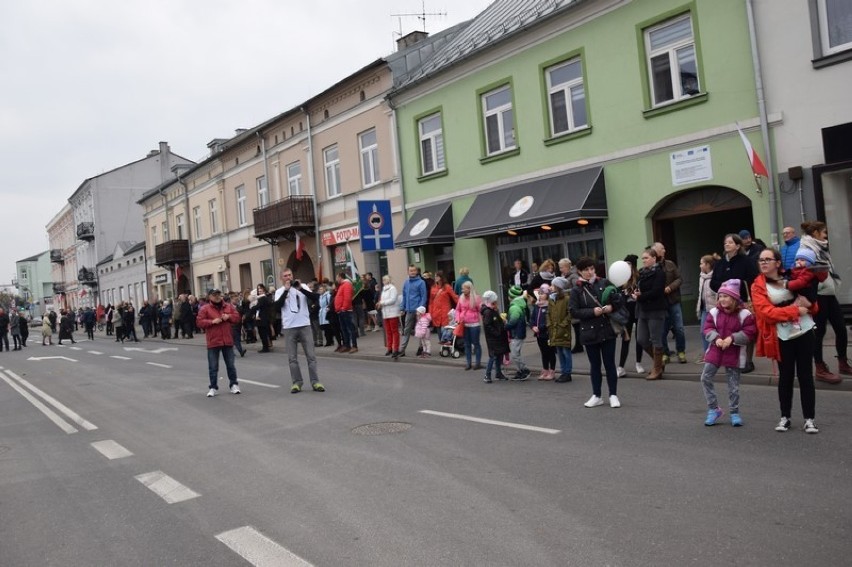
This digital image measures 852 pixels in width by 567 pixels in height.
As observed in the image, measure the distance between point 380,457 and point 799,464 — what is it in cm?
354

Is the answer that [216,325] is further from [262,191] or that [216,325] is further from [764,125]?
[262,191]

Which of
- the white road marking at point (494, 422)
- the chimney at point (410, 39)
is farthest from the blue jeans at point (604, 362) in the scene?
the chimney at point (410, 39)

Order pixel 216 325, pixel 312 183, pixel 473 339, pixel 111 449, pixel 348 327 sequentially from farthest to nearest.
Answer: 1. pixel 312 183
2. pixel 348 327
3. pixel 473 339
4. pixel 216 325
5. pixel 111 449

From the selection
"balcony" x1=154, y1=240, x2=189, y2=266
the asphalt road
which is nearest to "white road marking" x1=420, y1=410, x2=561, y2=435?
the asphalt road

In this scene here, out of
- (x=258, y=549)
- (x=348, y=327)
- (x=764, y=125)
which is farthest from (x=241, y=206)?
(x=258, y=549)

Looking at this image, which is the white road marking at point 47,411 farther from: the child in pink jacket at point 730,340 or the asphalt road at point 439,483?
the child in pink jacket at point 730,340

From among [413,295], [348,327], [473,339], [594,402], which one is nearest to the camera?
[594,402]

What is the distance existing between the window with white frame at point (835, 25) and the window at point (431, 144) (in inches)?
422

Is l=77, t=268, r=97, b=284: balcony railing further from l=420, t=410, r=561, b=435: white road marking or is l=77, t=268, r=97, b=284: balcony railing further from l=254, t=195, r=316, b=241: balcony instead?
l=420, t=410, r=561, b=435: white road marking

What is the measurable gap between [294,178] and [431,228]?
413 inches

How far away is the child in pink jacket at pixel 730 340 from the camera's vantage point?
685 cm

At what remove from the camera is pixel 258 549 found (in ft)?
14.8

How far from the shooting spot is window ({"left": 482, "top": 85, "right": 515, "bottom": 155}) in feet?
60.9

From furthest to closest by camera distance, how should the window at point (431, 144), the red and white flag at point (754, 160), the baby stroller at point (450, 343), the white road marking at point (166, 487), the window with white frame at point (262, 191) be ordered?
the window with white frame at point (262, 191)
the window at point (431, 144)
the baby stroller at point (450, 343)
the red and white flag at point (754, 160)
the white road marking at point (166, 487)
